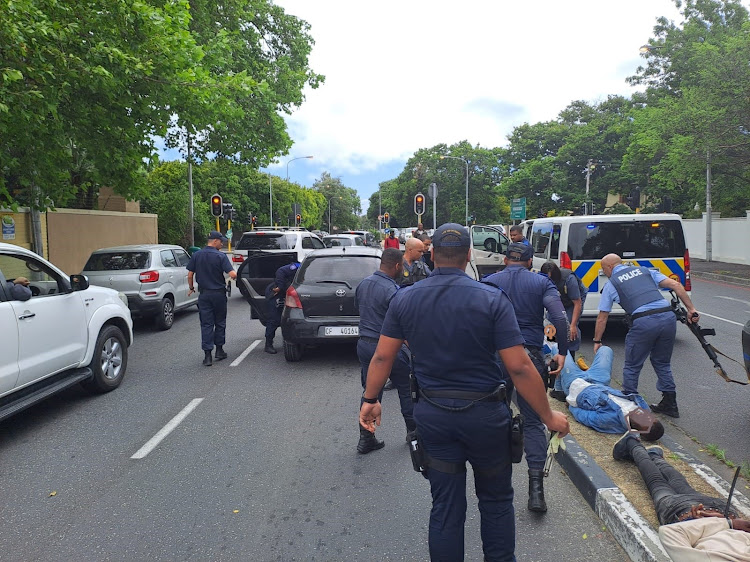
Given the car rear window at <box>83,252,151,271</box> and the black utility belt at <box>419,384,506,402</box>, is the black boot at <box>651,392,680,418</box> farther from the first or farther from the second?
the car rear window at <box>83,252,151,271</box>

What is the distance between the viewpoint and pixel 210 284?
7.73 m

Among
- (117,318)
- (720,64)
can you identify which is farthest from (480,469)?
(720,64)

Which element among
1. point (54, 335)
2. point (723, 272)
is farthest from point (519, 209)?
point (54, 335)

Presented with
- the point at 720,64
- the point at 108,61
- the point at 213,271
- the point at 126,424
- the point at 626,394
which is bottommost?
the point at 126,424

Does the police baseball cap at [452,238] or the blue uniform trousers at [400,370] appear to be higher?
the police baseball cap at [452,238]

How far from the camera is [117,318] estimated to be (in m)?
6.93

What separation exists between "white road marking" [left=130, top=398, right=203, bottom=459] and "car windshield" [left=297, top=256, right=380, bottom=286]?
2350 millimetres

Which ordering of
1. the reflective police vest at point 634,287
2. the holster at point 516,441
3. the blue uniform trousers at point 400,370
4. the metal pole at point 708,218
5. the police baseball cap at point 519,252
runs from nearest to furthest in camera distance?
the holster at point 516,441 < the police baseball cap at point 519,252 < the blue uniform trousers at point 400,370 < the reflective police vest at point 634,287 < the metal pole at point 708,218

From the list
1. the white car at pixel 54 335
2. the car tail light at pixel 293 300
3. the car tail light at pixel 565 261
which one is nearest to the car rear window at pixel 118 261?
the white car at pixel 54 335

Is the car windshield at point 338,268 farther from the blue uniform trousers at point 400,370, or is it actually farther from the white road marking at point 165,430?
the blue uniform trousers at point 400,370

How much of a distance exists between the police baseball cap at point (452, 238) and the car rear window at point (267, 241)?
12.4 meters

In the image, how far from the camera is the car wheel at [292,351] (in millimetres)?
7880

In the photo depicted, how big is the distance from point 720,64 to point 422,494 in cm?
1955

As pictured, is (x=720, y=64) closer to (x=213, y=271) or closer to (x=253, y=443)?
(x=213, y=271)
